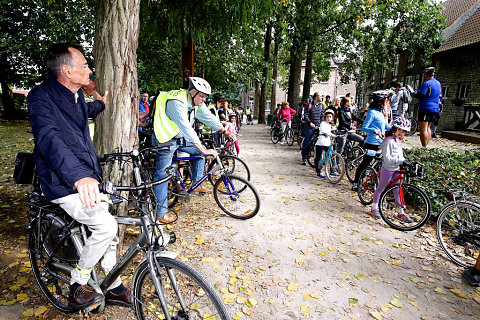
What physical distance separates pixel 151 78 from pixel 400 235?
12.5m

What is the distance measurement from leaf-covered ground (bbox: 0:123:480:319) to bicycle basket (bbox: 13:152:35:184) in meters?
1.22

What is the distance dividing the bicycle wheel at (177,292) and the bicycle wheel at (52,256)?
30.3 inches

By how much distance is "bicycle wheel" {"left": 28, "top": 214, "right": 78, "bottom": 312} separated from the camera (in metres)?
2.46

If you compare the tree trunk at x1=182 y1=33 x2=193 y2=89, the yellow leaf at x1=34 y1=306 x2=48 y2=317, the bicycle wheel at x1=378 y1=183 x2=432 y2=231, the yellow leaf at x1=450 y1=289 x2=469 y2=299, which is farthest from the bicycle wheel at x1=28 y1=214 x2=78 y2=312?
the tree trunk at x1=182 y1=33 x2=193 y2=89

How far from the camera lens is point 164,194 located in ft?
14.1

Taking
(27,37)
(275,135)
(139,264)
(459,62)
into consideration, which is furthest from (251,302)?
(459,62)

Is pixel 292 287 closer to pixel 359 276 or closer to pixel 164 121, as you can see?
pixel 359 276

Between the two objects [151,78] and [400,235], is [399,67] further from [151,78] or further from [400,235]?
[400,235]

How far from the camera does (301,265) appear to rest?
3.65 m

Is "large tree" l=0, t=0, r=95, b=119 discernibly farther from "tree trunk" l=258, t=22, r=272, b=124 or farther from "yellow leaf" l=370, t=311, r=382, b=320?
"yellow leaf" l=370, t=311, r=382, b=320

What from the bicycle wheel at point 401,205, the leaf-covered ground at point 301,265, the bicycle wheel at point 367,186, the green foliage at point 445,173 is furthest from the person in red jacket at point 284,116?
the bicycle wheel at point 401,205

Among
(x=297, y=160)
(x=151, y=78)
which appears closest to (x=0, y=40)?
(x=151, y=78)

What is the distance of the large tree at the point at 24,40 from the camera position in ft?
46.9

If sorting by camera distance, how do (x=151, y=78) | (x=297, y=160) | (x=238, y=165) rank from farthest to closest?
(x=151, y=78), (x=297, y=160), (x=238, y=165)
